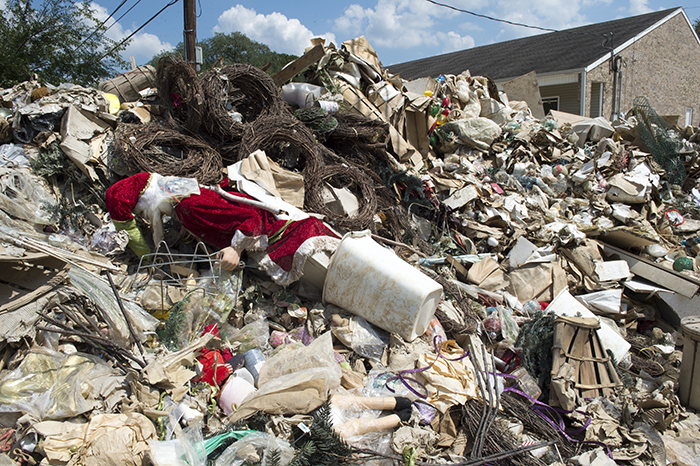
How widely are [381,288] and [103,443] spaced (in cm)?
202

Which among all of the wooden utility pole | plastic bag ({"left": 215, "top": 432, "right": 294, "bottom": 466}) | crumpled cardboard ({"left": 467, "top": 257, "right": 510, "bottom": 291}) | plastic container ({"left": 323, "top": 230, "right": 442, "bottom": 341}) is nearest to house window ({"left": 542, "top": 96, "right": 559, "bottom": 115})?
crumpled cardboard ({"left": 467, "top": 257, "right": 510, "bottom": 291})

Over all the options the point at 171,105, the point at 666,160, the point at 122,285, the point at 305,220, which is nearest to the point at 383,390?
the point at 305,220

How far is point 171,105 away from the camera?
5086mm

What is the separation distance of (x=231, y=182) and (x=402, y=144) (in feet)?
9.04

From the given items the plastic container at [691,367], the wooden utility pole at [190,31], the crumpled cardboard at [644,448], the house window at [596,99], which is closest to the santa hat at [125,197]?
the wooden utility pole at [190,31]

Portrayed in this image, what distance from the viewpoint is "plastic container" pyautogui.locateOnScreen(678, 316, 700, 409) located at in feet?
10.6

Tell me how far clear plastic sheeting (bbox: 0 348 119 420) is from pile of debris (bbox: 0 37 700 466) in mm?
13

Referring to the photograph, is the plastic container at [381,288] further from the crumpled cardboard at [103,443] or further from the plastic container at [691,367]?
the plastic container at [691,367]

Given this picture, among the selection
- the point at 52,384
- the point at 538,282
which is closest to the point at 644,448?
the point at 538,282

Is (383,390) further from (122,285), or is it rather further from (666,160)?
(666,160)

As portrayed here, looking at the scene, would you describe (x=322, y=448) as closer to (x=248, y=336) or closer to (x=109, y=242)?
(x=248, y=336)

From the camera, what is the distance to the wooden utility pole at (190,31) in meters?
5.77

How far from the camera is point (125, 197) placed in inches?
139

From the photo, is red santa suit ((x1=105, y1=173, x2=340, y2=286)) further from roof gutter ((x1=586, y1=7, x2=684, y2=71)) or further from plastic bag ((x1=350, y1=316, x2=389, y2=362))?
roof gutter ((x1=586, y1=7, x2=684, y2=71))
